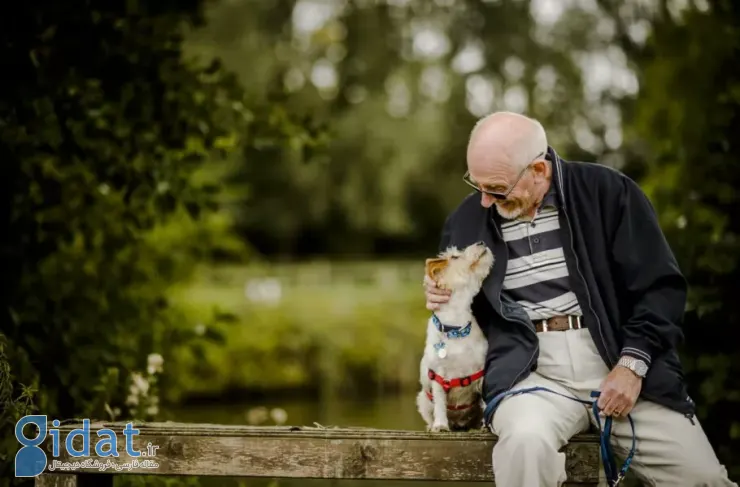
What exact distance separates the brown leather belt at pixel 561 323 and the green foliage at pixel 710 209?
1461 millimetres

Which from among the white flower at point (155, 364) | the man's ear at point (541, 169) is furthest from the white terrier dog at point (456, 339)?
the white flower at point (155, 364)

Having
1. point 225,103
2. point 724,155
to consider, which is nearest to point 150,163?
point 225,103

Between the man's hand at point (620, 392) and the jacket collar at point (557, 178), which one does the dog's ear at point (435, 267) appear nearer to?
the jacket collar at point (557, 178)

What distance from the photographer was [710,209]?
17.0 ft

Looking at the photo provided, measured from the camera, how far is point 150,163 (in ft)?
18.0

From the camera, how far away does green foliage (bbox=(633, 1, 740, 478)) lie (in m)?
4.95

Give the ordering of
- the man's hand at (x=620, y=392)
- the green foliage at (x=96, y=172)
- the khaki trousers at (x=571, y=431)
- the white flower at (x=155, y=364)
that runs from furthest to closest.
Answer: the white flower at (x=155, y=364) → the green foliage at (x=96, y=172) → the man's hand at (x=620, y=392) → the khaki trousers at (x=571, y=431)

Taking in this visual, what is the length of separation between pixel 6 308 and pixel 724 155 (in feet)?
11.6

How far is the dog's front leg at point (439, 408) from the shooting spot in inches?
149

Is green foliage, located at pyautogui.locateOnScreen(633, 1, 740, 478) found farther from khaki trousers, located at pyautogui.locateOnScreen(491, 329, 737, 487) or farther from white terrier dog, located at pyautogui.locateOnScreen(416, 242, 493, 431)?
white terrier dog, located at pyautogui.locateOnScreen(416, 242, 493, 431)

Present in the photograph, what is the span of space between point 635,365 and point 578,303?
11.8 inches

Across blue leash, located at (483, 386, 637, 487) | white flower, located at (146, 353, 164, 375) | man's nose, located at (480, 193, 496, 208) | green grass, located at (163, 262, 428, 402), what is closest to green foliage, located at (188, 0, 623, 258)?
green grass, located at (163, 262, 428, 402)

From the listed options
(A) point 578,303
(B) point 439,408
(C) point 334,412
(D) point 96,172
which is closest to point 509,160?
(A) point 578,303

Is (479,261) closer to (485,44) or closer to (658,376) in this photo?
(658,376)
